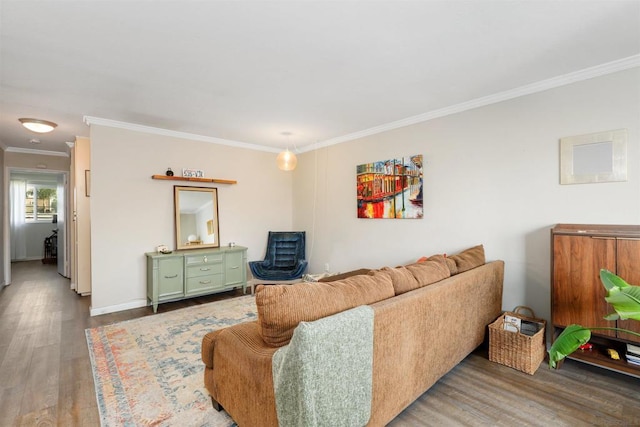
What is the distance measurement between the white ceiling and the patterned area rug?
2.50 metres

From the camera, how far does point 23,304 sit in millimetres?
4316

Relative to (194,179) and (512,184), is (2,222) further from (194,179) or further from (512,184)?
(512,184)

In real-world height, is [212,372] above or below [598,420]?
above

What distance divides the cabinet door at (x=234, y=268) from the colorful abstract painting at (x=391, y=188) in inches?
78.2

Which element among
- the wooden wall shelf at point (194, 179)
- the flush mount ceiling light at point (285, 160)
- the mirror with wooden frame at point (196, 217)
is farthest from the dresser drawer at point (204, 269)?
the flush mount ceiling light at point (285, 160)

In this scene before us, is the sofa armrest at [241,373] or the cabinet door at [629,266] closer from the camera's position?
the sofa armrest at [241,373]

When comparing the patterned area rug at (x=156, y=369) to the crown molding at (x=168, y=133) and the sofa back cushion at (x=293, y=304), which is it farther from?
the crown molding at (x=168, y=133)

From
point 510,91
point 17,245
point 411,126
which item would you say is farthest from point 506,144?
point 17,245

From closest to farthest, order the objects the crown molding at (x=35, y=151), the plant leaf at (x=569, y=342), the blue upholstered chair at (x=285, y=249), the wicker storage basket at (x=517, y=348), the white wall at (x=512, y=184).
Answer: the plant leaf at (x=569, y=342) < the wicker storage basket at (x=517, y=348) < the white wall at (x=512, y=184) < the blue upholstered chair at (x=285, y=249) < the crown molding at (x=35, y=151)

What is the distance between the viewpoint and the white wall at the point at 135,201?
12.8ft

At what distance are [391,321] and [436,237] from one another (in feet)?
7.51

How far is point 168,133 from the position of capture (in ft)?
14.5

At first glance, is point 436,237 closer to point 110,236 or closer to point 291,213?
point 291,213

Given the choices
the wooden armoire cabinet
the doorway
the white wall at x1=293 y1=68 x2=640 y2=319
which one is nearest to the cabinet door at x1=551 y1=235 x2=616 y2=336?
the wooden armoire cabinet
